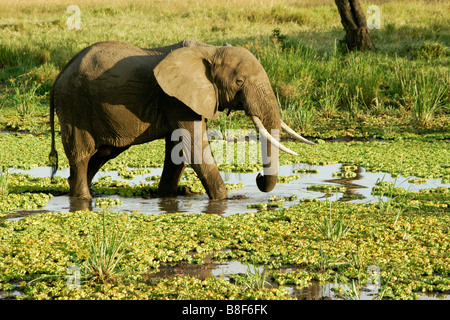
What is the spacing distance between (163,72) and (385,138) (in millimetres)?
4930

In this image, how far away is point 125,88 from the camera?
6840 mm

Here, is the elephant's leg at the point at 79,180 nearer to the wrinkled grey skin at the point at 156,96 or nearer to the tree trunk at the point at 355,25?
the wrinkled grey skin at the point at 156,96

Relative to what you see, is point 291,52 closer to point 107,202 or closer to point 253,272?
point 107,202

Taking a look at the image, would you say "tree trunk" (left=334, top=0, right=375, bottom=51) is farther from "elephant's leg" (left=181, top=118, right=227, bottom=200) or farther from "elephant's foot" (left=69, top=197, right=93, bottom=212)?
"elephant's foot" (left=69, top=197, right=93, bottom=212)

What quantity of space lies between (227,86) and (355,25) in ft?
29.9

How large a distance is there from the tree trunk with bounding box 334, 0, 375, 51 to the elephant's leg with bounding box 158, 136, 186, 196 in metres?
8.61

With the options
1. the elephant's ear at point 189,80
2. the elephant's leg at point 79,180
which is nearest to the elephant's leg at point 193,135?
the elephant's ear at point 189,80

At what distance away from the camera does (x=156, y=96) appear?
6.89 metres

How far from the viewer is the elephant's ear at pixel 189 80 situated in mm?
6566

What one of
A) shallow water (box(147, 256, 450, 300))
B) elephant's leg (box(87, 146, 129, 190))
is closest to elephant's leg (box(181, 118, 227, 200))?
elephant's leg (box(87, 146, 129, 190))

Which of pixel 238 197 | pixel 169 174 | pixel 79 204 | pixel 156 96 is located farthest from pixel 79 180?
pixel 238 197

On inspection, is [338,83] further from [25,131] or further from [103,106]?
[103,106]

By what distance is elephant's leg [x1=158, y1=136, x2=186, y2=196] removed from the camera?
7234 millimetres
